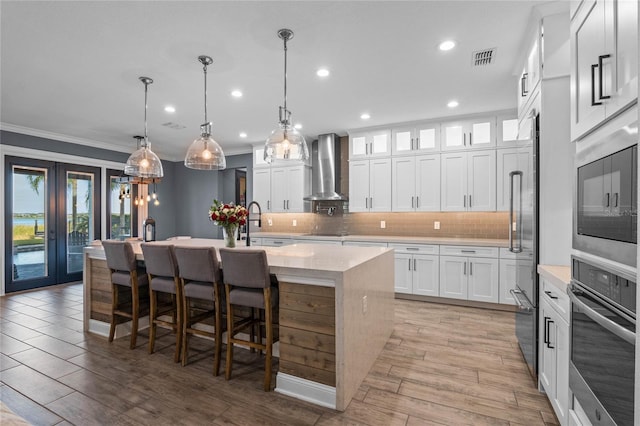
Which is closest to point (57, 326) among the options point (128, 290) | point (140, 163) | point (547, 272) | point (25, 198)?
point (128, 290)

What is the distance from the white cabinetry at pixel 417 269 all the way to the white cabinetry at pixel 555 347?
7.75ft

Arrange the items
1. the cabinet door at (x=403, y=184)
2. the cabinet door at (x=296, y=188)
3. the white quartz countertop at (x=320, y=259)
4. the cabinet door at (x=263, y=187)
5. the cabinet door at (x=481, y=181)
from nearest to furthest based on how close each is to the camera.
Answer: the white quartz countertop at (x=320, y=259), the cabinet door at (x=481, y=181), the cabinet door at (x=403, y=184), the cabinet door at (x=296, y=188), the cabinet door at (x=263, y=187)

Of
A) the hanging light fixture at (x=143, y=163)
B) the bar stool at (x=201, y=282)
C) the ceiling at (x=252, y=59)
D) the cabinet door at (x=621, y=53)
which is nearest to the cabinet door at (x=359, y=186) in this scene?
the ceiling at (x=252, y=59)

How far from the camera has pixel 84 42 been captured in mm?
2723

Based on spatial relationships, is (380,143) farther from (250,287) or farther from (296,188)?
(250,287)

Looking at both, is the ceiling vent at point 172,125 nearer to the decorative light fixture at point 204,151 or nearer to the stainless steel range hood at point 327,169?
Answer: the decorative light fixture at point 204,151

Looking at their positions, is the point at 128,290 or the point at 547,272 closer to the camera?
the point at 547,272

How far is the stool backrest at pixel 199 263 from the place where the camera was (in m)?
2.59

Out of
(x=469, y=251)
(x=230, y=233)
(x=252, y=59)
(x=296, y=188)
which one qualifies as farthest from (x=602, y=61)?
(x=296, y=188)

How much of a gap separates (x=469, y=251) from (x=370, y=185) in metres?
1.86

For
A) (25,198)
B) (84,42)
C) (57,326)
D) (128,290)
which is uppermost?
(84,42)

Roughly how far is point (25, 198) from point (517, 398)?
742 centimetres

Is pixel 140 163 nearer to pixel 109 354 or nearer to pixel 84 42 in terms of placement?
pixel 84 42

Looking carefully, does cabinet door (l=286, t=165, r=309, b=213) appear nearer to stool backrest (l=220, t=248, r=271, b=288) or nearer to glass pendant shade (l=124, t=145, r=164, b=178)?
glass pendant shade (l=124, t=145, r=164, b=178)
